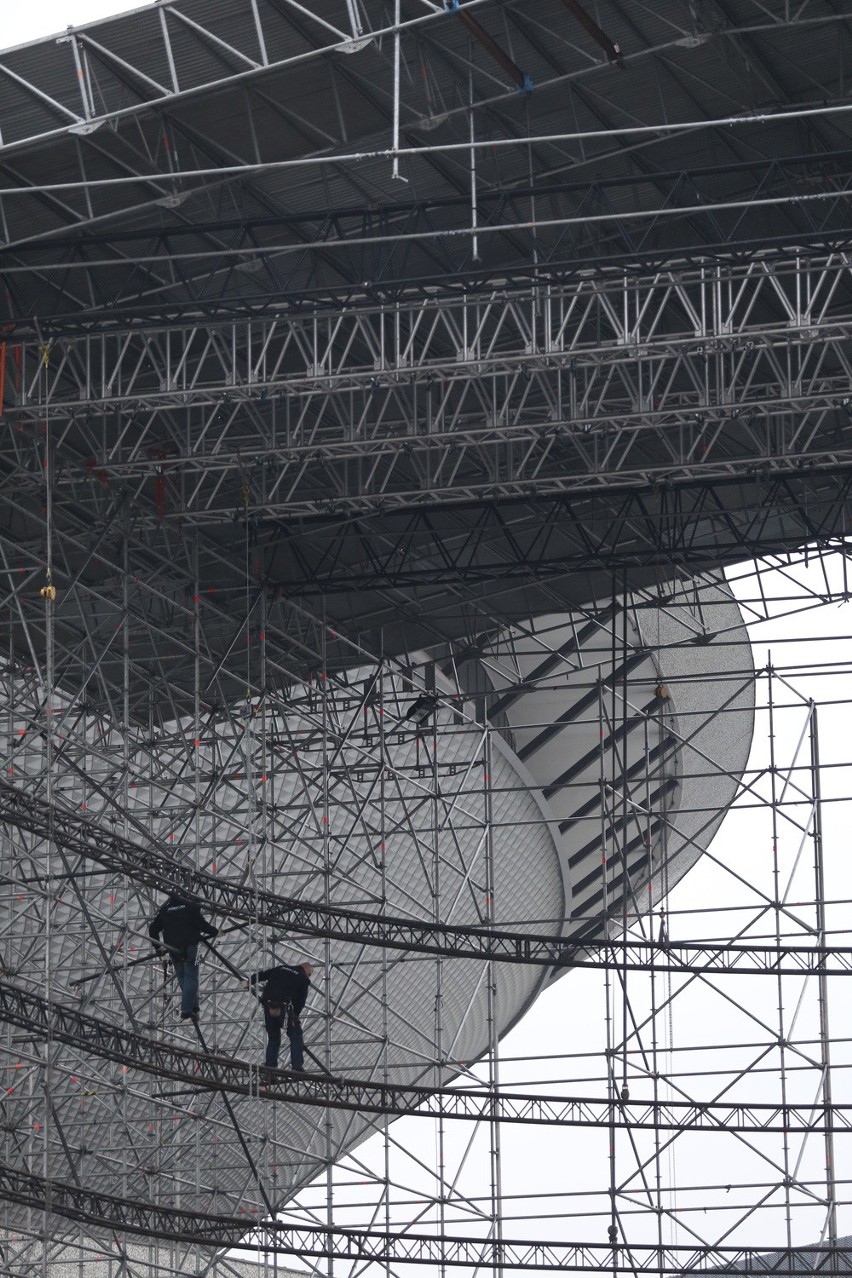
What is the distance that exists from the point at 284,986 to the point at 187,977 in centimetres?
202

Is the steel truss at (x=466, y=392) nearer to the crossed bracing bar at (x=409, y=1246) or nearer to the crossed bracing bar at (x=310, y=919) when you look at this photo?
the crossed bracing bar at (x=310, y=919)

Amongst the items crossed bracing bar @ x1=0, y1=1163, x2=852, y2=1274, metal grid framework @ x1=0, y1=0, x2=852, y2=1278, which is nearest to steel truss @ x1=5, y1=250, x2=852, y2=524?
metal grid framework @ x1=0, y1=0, x2=852, y2=1278

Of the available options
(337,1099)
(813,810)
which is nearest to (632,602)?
(813,810)

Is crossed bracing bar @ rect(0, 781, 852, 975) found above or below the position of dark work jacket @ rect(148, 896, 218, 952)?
above

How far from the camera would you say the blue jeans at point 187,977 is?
27.2 meters

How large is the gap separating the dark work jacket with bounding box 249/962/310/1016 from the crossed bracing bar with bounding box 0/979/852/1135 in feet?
3.01

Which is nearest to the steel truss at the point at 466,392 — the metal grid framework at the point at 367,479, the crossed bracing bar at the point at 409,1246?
the metal grid framework at the point at 367,479

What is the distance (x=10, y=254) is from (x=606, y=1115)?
16.3 m

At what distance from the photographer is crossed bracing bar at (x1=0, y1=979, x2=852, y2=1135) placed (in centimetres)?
2614

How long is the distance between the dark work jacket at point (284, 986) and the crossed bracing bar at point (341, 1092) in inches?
36.1

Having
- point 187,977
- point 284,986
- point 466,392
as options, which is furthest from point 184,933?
point 466,392

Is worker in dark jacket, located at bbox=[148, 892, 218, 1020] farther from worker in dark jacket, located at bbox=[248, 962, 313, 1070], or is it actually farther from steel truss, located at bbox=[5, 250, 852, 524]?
steel truss, located at bbox=[5, 250, 852, 524]

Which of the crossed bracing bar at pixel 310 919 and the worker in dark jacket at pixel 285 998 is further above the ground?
the crossed bracing bar at pixel 310 919

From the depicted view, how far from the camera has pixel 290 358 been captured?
33.3 m
